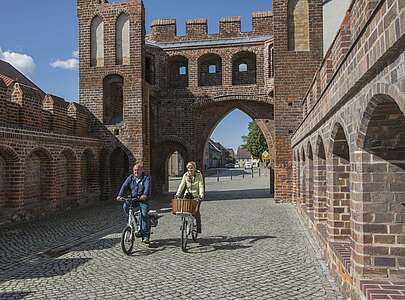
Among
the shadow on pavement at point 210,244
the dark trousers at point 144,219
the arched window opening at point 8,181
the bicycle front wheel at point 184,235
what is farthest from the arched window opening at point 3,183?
the bicycle front wheel at point 184,235

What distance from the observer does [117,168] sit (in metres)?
19.4

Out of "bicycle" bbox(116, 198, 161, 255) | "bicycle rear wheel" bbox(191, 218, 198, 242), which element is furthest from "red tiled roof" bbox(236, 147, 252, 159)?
"bicycle" bbox(116, 198, 161, 255)

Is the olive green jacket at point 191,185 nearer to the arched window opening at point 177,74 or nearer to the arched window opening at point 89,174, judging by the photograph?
the arched window opening at point 89,174

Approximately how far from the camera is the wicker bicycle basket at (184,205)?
782 centimetres

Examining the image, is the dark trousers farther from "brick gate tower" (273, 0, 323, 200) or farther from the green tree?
the green tree

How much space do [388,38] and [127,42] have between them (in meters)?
16.8

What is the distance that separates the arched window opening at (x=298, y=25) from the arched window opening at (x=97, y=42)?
27.1 ft

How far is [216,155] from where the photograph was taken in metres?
85.9

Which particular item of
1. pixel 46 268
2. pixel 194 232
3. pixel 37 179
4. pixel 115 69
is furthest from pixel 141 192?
pixel 115 69

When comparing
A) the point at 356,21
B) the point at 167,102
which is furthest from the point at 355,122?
the point at 167,102

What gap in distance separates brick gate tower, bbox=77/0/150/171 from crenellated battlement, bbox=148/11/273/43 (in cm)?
397

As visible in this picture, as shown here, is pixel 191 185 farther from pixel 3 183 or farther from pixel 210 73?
pixel 210 73

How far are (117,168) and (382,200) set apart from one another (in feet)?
53.6

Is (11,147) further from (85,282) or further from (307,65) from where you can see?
(307,65)
